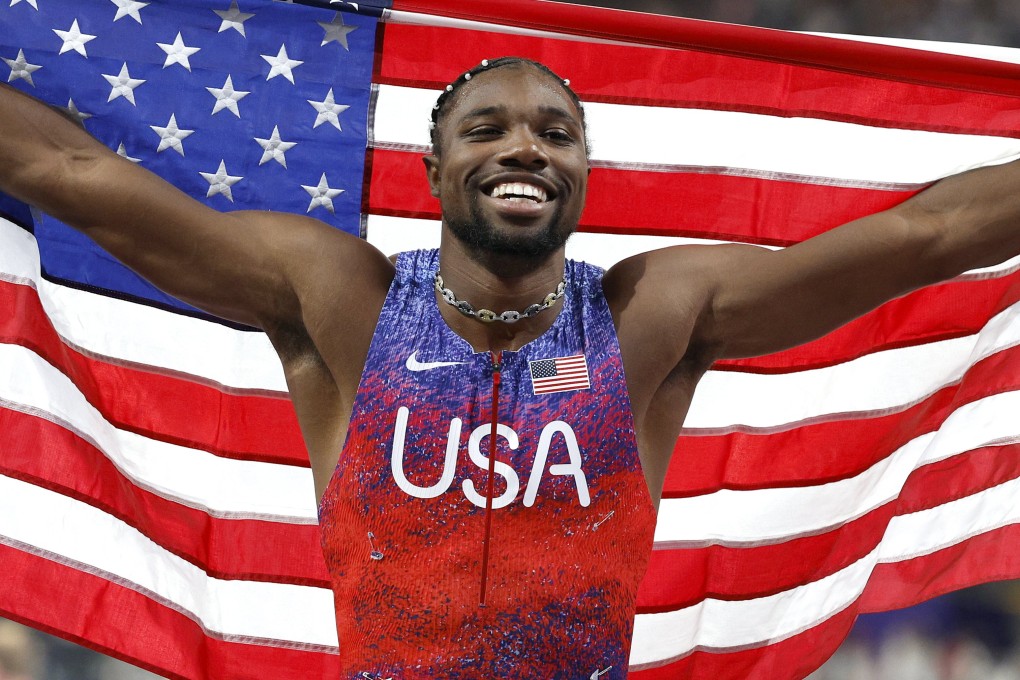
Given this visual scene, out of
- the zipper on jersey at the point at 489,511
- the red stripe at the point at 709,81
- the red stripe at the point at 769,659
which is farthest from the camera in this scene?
the red stripe at the point at 769,659

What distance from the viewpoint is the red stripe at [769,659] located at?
11.3 ft

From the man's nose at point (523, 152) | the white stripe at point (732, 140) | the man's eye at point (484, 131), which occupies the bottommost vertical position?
the man's nose at point (523, 152)

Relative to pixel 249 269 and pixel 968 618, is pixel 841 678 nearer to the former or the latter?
pixel 968 618

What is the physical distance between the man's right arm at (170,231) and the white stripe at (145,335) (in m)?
0.59

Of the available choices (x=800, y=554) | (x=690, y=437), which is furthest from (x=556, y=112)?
(x=800, y=554)

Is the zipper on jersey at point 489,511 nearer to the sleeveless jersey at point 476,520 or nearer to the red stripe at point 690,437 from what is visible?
the sleeveless jersey at point 476,520

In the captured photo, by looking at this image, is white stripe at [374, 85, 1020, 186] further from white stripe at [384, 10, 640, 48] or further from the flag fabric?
white stripe at [384, 10, 640, 48]

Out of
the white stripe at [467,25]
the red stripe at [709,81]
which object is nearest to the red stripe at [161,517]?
the red stripe at [709,81]

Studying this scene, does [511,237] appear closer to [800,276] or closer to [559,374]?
[559,374]

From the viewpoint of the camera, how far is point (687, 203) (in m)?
3.17

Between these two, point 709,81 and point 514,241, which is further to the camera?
point 709,81

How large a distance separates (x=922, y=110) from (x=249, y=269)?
69.1 inches

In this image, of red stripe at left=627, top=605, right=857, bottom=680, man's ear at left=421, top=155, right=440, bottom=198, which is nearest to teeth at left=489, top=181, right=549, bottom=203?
man's ear at left=421, top=155, right=440, bottom=198

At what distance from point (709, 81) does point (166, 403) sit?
166 centimetres
